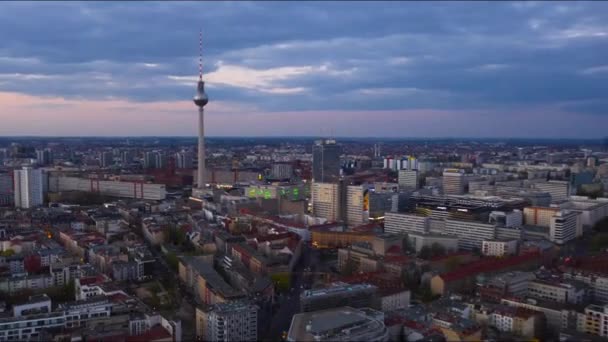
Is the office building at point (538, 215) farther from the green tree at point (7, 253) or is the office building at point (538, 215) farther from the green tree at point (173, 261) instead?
the green tree at point (7, 253)

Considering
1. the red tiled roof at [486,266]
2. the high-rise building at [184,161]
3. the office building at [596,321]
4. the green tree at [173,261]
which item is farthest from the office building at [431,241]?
the high-rise building at [184,161]

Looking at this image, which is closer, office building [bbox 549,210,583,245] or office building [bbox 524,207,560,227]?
office building [bbox 549,210,583,245]

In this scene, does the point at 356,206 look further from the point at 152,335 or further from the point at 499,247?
the point at 152,335

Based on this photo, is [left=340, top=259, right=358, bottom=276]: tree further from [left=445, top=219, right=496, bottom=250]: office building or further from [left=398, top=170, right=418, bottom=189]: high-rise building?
[left=398, top=170, right=418, bottom=189]: high-rise building

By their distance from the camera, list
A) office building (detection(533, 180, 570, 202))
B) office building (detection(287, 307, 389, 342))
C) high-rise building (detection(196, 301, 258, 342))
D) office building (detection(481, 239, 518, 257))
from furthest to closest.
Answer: office building (detection(533, 180, 570, 202)), office building (detection(481, 239, 518, 257)), high-rise building (detection(196, 301, 258, 342)), office building (detection(287, 307, 389, 342))

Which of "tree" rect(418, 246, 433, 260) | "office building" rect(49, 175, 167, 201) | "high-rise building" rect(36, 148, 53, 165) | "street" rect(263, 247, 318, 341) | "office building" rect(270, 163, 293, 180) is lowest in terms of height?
"street" rect(263, 247, 318, 341)

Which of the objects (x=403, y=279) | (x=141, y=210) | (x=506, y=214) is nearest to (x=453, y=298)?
(x=403, y=279)

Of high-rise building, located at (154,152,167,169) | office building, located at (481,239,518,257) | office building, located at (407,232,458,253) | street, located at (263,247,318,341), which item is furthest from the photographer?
high-rise building, located at (154,152,167,169)

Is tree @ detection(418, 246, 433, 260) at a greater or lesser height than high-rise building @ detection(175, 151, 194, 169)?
lesser

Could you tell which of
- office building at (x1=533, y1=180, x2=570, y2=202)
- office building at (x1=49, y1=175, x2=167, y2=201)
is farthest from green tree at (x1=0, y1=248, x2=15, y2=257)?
office building at (x1=533, y1=180, x2=570, y2=202)
